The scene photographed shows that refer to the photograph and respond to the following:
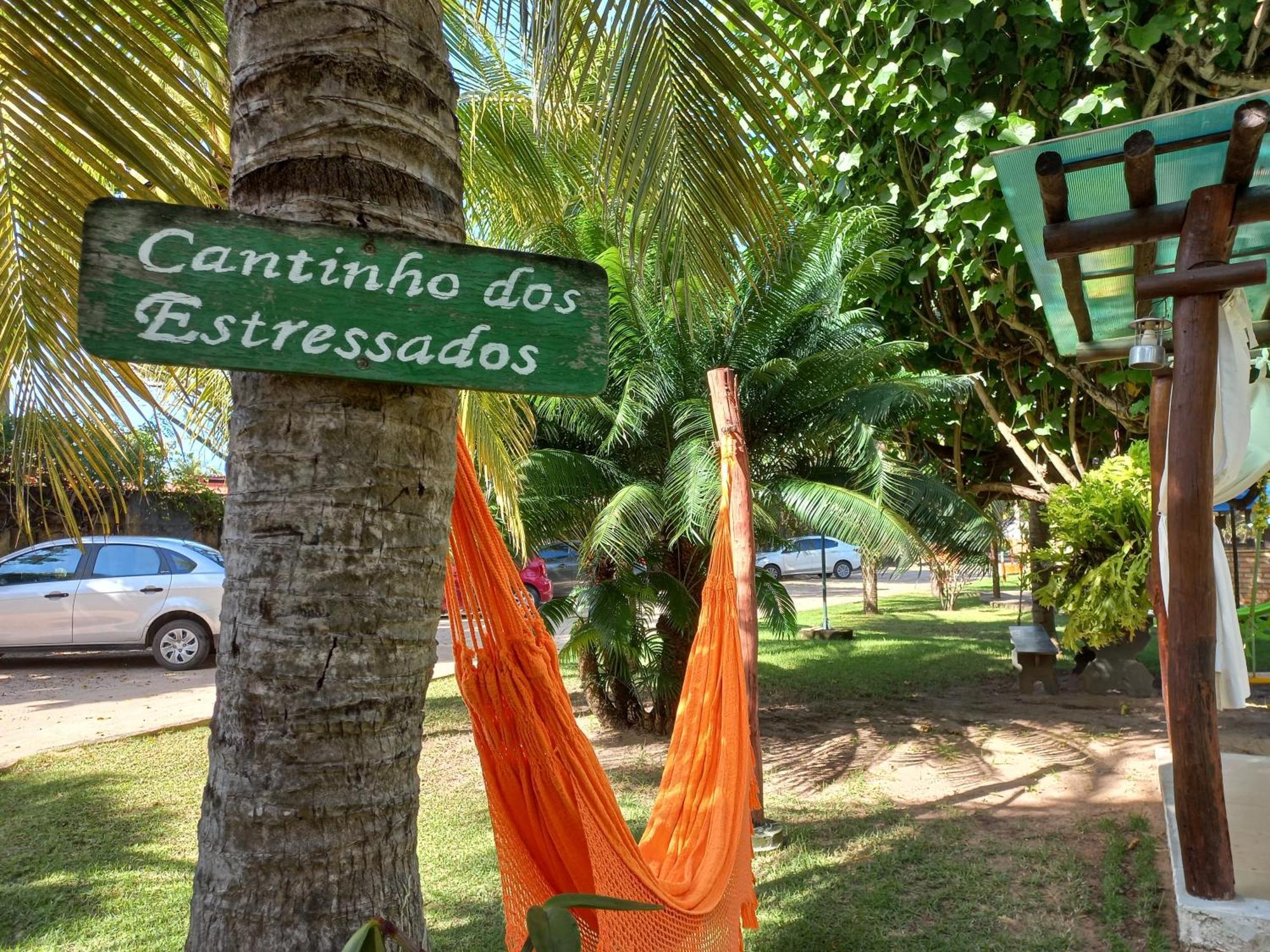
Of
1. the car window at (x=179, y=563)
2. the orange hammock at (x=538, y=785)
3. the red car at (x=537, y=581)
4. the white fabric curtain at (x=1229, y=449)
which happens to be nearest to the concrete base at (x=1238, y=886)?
the white fabric curtain at (x=1229, y=449)

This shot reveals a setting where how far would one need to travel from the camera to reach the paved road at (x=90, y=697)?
5840mm

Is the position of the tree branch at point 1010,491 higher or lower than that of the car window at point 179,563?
higher

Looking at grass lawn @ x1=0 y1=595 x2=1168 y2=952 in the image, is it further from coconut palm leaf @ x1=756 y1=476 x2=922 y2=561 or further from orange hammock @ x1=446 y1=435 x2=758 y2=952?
coconut palm leaf @ x1=756 y1=476 x2=922 y2=561

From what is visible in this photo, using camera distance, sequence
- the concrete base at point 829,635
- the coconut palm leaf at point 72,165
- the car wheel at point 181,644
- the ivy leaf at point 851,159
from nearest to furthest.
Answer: the coconut palm leaf at point 72,165, the ivy leaf at point 851,159, the car wheel at point 181,644, the concrete base at point 829,635

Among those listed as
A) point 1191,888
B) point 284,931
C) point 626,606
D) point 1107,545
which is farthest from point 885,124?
point 284,931

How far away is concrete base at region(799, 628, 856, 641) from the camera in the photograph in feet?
33.4

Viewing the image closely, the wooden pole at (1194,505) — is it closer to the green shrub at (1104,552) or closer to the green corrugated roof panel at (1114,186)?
the green corrugated roof panel at (1114,186)

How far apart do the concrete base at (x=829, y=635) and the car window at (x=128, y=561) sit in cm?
638

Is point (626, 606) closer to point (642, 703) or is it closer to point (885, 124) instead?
point (642, 703)

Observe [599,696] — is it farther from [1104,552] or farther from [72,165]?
[72,165]

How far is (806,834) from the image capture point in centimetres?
Answer: 389

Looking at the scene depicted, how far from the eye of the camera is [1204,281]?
9.32ft

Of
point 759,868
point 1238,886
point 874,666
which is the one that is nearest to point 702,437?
point 759,868

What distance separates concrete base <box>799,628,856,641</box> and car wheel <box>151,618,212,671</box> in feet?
19.5
